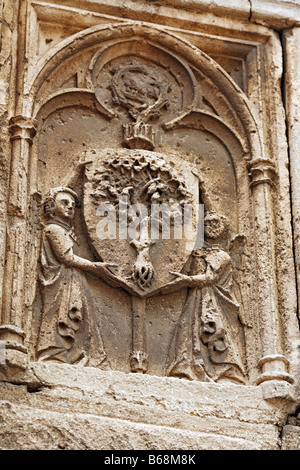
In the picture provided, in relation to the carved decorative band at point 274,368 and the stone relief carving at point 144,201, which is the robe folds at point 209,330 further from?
the carved decorative band at point 274,368

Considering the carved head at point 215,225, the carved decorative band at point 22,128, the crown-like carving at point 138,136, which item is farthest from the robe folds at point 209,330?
the carved decorative band at point 22,128

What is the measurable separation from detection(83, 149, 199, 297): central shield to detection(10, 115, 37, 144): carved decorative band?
44 centimetres

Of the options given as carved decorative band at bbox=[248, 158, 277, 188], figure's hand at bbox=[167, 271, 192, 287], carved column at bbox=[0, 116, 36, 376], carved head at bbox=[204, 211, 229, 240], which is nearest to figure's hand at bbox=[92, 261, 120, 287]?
figure's hand at bbox=[167, 271, 192, 287]

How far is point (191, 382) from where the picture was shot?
7.28 meters

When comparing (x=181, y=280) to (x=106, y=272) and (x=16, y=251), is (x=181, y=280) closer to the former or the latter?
(x=106, y=272)

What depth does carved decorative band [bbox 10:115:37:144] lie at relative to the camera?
7672 mm

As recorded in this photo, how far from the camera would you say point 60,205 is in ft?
24.9

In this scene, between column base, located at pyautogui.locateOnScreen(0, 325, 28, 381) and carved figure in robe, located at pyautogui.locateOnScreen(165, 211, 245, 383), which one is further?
carved figure in robe, located at pyautogui.locateOnScreen(165, 211, 245, 383)

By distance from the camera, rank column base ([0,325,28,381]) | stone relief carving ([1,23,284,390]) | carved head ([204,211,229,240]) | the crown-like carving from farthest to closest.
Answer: the crown-like carving < carved head ([204,211,229,240]) < stone relief carving ([1,23,284,390]) < column base ([0,325,28,381])

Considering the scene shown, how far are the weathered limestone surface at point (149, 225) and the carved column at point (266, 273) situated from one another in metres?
0.01

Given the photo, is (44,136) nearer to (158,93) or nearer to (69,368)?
(158,93)

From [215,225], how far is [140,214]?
53cm

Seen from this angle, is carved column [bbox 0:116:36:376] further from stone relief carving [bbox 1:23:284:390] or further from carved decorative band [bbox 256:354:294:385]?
carved decorative band [bbox 256:354:294:385]
